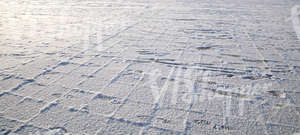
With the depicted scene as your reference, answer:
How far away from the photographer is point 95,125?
3.37 feet

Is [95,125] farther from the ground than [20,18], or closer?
closer

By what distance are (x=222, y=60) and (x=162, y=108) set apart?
0.96 m

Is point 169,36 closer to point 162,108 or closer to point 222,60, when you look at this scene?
point 222,60

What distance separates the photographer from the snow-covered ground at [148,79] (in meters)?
1.05

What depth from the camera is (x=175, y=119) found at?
1083mm

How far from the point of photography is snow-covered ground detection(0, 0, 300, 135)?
1055 millimetres

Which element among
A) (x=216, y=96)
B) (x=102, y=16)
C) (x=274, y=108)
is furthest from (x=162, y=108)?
(x=102, y=16)

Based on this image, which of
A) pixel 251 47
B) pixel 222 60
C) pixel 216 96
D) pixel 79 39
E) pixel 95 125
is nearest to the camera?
pixel 95 125

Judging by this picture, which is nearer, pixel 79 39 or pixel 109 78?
pixel 109 78

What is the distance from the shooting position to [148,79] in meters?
1.50

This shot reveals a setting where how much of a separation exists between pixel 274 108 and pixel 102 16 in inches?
121

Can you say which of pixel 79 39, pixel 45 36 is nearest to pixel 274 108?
pixel 79 39

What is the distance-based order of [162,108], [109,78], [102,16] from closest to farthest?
1. [162,108]
2. [109,78]
3. [102,16]

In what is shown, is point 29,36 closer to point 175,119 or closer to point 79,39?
point 79,39
